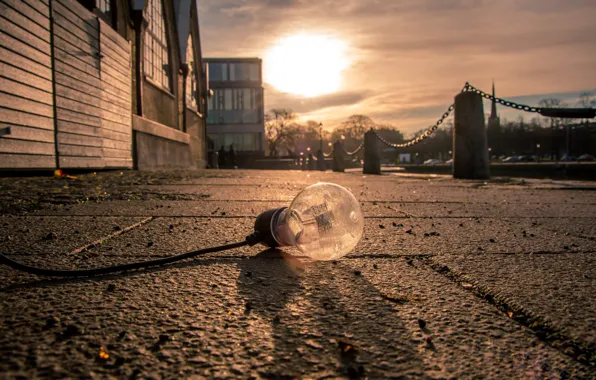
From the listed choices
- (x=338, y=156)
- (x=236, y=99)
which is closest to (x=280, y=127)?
(x=236, y=99)

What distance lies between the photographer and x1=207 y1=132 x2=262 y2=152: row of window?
46781 millimetres

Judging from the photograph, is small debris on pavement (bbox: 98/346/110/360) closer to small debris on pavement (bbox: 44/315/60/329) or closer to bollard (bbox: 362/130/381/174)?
small debris on pavement (bbox: 44/315/60/329)

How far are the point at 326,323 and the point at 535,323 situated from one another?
1.64 feet

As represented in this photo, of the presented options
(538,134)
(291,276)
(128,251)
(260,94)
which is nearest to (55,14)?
(128,251)

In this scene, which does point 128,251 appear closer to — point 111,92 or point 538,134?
point 111,92

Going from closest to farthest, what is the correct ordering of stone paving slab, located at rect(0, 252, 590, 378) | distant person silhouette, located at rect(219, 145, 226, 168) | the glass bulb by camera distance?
stone paving slab, located at rect(0, 252, 590, 378) → the glass bulb → distant person silhouette, located at rect(219, 145, 226, 168)

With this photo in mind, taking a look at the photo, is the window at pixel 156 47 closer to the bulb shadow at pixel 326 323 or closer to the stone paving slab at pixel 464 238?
the stone paving slab at pixel 464 238

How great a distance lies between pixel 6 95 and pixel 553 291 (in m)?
7.67

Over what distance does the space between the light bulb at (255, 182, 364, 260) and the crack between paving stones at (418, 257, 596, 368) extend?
0.40 metres

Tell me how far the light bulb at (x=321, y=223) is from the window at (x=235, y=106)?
4599cm

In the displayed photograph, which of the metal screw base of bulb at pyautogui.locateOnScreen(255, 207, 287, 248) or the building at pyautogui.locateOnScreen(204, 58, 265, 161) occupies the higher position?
the building at pyautogui.locateOnScreen(204, 58, 265, 161)

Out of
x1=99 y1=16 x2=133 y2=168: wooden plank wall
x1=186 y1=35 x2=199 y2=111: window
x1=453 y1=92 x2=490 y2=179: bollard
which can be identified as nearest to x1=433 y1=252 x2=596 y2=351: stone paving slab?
x1=453 y1=92 x2=490 y2=179: bollard

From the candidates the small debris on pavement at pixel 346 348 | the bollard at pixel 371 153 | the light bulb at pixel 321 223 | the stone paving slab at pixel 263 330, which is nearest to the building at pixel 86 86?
the light bulb at pixel 321 223

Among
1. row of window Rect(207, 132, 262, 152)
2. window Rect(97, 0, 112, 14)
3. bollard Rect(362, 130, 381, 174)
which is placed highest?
window Rect(97, 0, 112, 14)
